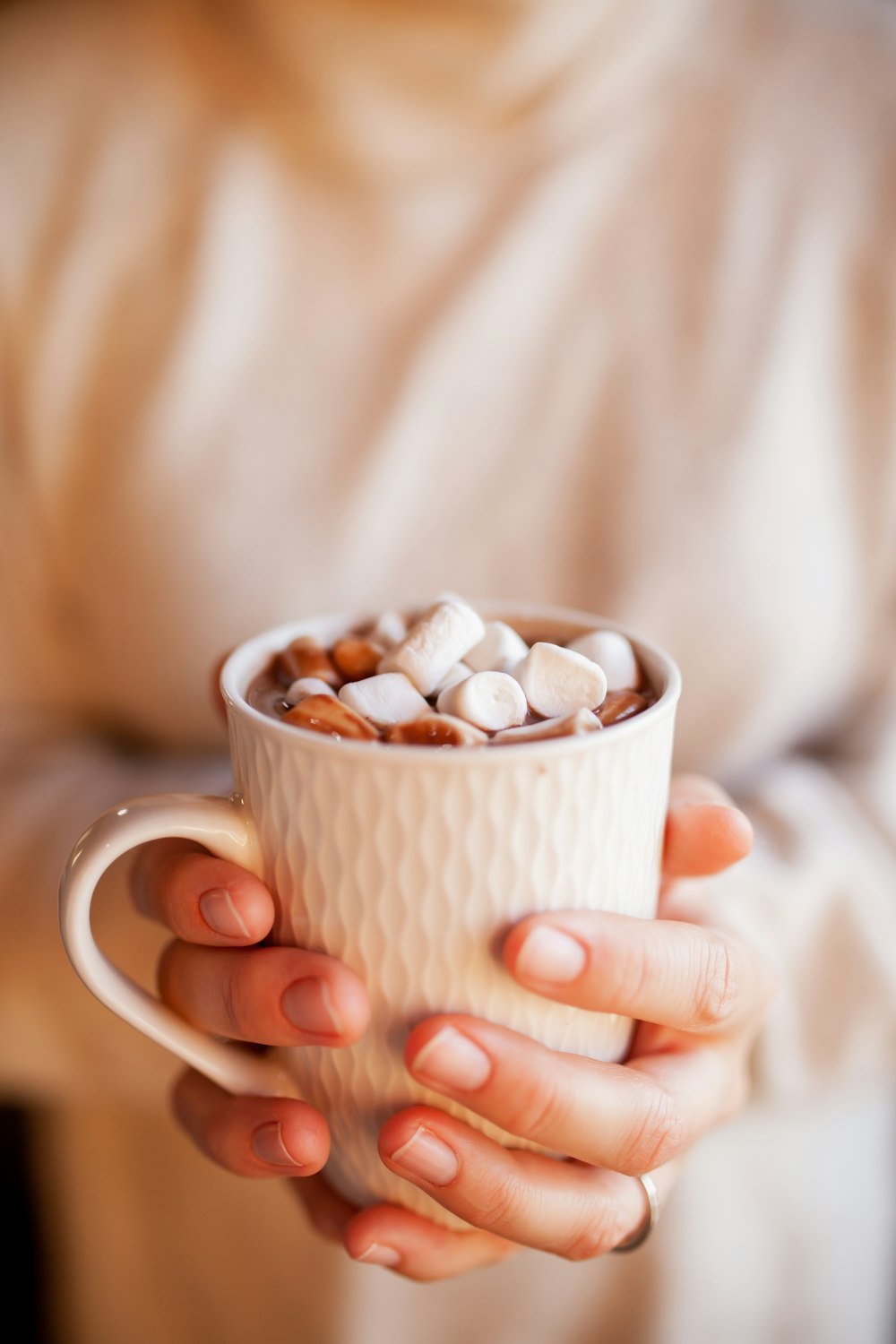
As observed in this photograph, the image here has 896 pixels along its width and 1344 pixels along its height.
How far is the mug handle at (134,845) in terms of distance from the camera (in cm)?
42

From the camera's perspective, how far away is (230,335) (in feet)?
2.68

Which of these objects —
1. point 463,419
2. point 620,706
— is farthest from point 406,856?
point 463,419

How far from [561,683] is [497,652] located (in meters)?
0.04

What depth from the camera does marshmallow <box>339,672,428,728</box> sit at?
0.43 m

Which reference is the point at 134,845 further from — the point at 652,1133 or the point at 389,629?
the point at 652,1133

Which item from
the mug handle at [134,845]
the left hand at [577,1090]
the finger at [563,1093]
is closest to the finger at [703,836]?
the left hand at [577,1090]

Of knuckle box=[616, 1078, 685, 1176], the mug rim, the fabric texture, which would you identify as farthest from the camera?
the fabric texture

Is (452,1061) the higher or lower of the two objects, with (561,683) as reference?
lower

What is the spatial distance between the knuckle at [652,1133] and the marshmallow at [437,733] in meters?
0.20

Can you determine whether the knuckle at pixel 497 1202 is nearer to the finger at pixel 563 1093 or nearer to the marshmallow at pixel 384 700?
the finger at pixel 563 1093

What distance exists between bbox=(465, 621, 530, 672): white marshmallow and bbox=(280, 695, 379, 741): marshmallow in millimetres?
76

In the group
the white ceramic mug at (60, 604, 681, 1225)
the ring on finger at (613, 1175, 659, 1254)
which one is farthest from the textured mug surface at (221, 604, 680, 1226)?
A: the ring on finger at (613, 1175, 659, 1254)

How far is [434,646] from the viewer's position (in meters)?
0.45

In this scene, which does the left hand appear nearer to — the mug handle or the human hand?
the human hand
